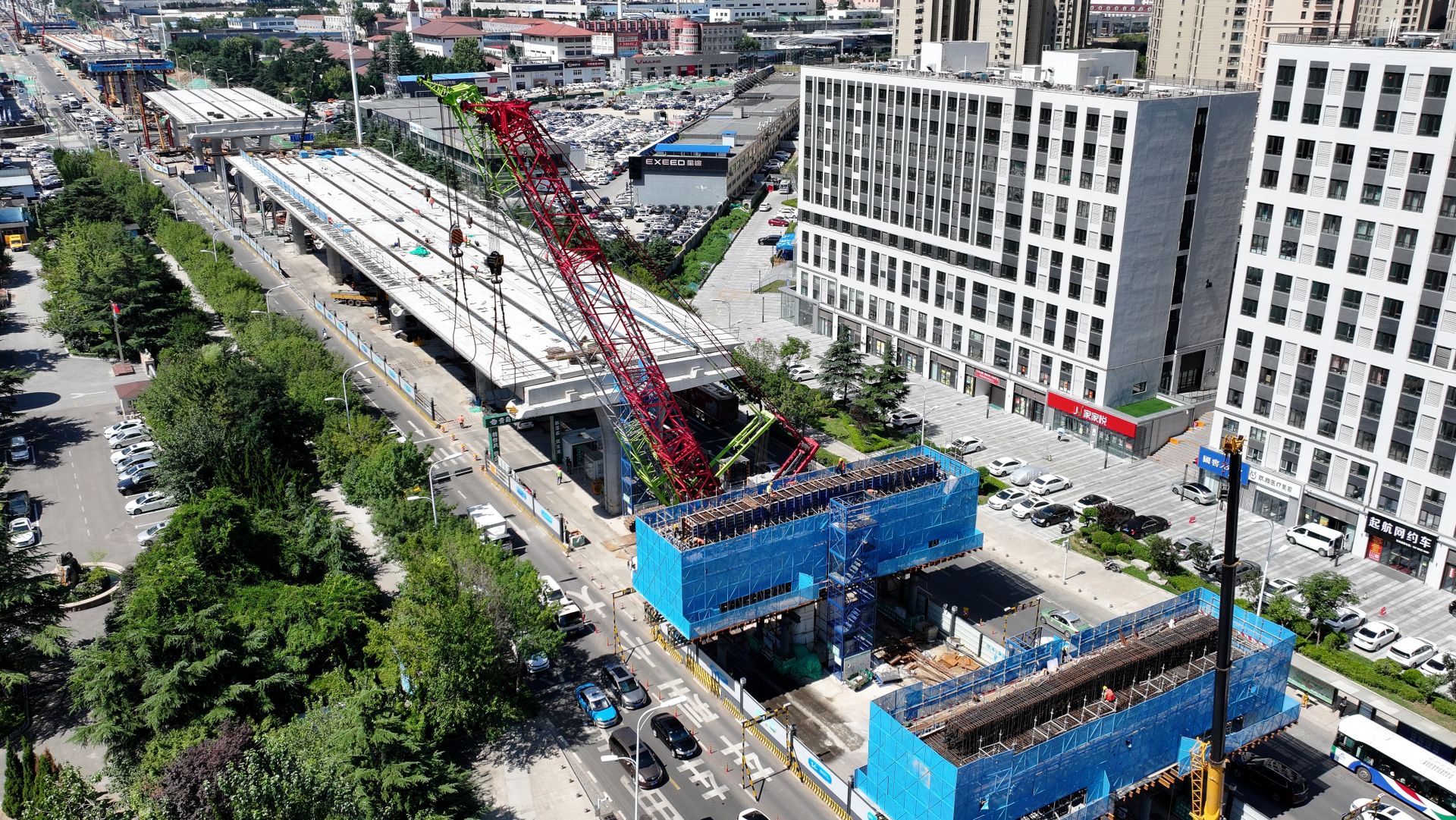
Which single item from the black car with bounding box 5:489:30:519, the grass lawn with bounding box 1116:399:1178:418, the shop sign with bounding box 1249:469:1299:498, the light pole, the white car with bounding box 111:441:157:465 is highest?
the light pole

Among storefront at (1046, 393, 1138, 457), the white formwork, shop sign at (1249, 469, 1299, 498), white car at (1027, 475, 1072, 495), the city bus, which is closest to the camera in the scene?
the city bus

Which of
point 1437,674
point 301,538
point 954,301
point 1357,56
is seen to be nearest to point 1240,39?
point 954,301

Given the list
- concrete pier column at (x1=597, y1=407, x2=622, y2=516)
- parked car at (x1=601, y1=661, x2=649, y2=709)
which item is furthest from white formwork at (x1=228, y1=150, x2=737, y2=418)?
parked car at (x1=601, y1=661, x2=649, y2=709)

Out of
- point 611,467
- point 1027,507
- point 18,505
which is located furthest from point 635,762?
point 18,505

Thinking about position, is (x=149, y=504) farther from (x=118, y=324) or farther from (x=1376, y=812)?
(x=1376, y=812)

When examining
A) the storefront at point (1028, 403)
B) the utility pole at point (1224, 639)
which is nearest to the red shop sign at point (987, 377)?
the storefront at point (1028, 403)

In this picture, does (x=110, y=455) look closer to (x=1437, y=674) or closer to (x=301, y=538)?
(x=301, y=538)

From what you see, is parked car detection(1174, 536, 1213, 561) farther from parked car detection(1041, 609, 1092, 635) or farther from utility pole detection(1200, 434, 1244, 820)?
utility pole detection(1200, 434, 1244, 820)
